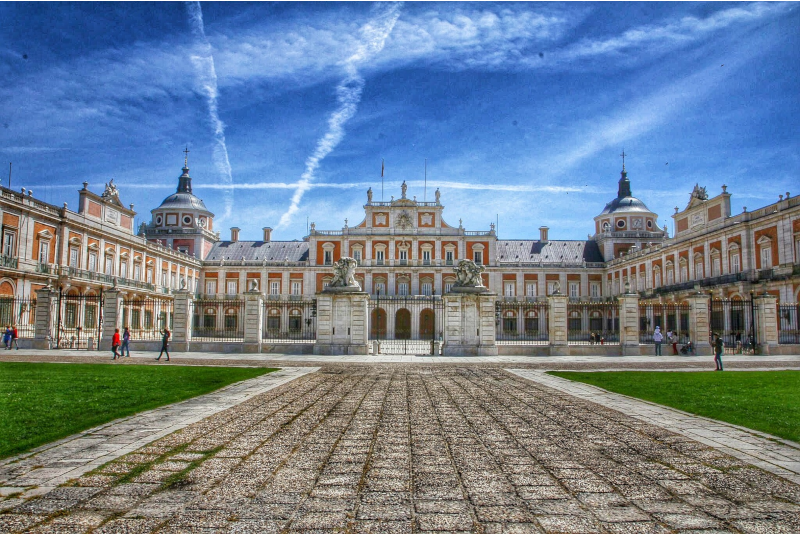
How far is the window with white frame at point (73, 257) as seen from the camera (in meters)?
36.2

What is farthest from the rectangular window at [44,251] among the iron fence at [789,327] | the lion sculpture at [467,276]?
the iron fence at [789,327]

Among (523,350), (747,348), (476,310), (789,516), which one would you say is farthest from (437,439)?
(747,348)

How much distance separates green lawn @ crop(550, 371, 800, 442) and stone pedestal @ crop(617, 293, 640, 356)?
8.82 meters

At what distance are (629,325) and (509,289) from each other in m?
35.7

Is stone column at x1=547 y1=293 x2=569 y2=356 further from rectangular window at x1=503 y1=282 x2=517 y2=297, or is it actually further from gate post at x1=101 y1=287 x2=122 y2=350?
rectangular window at x1=503 y1=282 x2=517 y2=297

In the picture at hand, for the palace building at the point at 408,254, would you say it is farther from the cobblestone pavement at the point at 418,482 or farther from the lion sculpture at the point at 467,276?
the cobblestone pavement at the point at 418,482

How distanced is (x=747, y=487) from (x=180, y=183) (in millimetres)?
65520

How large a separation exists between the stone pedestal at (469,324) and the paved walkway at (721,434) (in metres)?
11.9

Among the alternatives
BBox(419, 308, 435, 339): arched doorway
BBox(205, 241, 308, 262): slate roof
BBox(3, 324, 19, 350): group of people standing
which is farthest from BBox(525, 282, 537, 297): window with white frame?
BBox(3, 324, 19, 350): group of people standing

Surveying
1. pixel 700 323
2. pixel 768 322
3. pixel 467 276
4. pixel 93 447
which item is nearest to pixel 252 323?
pixel 467 276

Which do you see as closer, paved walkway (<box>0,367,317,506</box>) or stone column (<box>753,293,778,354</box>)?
paved walkway (<box>0,367,317,506</box>)

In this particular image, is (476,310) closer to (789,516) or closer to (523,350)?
(523,350)

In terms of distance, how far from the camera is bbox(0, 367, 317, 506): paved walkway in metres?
4.95

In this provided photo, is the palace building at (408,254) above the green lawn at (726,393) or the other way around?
above
